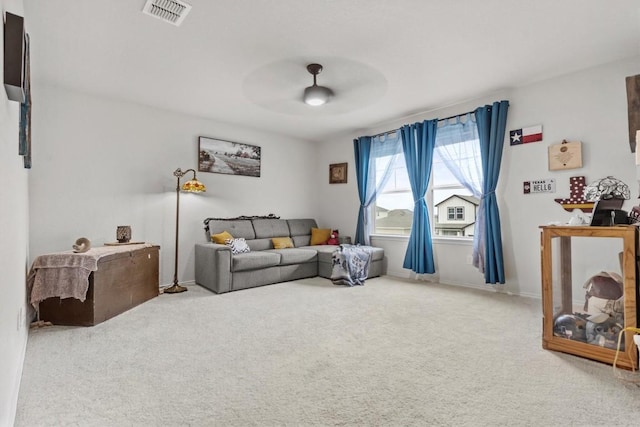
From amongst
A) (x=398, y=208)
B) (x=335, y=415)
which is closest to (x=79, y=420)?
(x=335, y=415)

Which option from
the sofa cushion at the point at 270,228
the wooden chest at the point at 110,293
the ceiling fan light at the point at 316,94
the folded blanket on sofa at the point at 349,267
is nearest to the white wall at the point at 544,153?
the folded blanket on sofa at the point at 349,267

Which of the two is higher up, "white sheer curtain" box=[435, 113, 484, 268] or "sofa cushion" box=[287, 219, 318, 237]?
"white sheer curtain" box=[435, 113, 484, 268]

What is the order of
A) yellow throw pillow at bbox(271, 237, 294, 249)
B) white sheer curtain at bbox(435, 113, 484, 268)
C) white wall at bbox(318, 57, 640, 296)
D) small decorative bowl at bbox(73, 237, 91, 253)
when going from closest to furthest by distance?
small decorative bowl at bbox(73, 237, 91, 253) < white wall at bbox(318, 57, 640, 296) < white sheer curtain at bbox(435, 113, 484, 268) < yellow throw pillow at bbox(271, 237, 294, 249)

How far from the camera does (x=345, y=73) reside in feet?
10.9

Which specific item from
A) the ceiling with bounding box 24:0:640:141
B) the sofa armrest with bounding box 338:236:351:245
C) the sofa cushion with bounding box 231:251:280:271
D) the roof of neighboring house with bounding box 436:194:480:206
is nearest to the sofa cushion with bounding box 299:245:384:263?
the sofa armrest with bounding box 338:236:351:245

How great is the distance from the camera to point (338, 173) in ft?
19.8

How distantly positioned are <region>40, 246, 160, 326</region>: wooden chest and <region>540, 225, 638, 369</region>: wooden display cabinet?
12.0 feet

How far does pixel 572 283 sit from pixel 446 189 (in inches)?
92.4

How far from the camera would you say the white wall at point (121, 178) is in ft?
11.8

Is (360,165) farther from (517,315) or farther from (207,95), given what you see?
(517,315)

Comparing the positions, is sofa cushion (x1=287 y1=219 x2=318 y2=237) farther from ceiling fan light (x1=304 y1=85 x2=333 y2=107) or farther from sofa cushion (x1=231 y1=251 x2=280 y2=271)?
ceiling fan light (x1=304 y1=85 x2=333 y2=107)

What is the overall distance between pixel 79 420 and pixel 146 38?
279 cm

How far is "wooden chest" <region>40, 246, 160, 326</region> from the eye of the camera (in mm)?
2811

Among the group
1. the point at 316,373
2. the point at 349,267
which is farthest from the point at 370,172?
the point at 316,373
